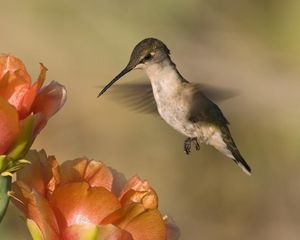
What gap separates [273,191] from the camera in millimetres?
4348

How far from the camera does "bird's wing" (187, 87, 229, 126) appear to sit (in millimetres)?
2174

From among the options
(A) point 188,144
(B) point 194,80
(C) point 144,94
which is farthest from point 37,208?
(B) point 194,80

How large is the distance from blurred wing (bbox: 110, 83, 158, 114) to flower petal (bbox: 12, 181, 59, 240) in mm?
1247

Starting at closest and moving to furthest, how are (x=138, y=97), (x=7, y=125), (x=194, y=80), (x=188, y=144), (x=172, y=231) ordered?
(x=7, y=125) → (x=172, y=231) → (x=188, y=144) → (x=138, y=97) → (x=194, y=80)

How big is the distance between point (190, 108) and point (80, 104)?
2389mm

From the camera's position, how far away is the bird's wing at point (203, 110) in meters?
2.17

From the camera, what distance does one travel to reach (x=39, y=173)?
38.5 inches

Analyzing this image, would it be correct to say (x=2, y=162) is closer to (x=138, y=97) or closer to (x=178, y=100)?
(x=178, y=100)

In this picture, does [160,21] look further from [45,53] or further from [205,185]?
[205,185]

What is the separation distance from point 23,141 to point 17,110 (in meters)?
0.03

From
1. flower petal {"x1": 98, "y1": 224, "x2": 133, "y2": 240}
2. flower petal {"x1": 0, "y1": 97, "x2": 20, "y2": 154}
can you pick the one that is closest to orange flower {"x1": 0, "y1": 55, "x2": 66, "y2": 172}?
flower petal {"x1": 0, "y1": 97, "x2": 20, "y2": 154}

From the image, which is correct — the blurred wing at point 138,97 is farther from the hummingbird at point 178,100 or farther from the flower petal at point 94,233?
the flower petal at point 94,233

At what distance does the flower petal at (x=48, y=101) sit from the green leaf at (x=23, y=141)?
2cm

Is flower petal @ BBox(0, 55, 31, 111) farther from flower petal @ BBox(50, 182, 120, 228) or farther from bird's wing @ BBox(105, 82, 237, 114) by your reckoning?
bird's wing @ BBox(105, 82, 237, 114)
